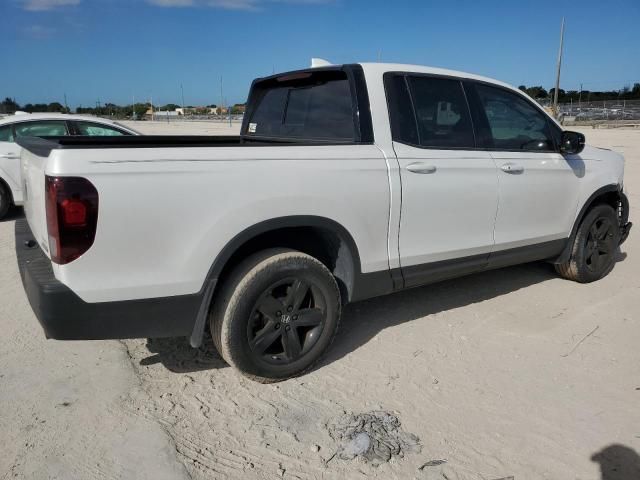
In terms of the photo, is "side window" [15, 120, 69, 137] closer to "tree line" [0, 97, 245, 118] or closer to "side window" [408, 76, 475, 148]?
"side window" [408, 76, 475, 148]

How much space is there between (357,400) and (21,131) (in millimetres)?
7018

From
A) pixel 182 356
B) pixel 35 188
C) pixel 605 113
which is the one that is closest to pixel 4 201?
pixel 182 356

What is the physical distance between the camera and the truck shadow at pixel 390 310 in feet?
11.7

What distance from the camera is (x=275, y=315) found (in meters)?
3.10

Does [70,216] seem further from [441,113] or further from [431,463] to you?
[441,113]

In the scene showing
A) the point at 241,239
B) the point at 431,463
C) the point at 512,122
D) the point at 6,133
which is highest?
the point at 512,122

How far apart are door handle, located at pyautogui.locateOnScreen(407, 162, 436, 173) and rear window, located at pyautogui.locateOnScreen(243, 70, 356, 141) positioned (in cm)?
43

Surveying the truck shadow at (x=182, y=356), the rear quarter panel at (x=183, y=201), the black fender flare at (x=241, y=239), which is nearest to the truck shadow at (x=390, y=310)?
the truck shadow at (x=182, y=356)

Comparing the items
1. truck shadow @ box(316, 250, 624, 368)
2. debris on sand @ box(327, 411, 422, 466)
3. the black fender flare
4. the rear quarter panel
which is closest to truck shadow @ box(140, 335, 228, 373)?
the black fender flare

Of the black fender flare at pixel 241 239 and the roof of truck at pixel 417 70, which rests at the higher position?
the roof of truck at pixel 417 70

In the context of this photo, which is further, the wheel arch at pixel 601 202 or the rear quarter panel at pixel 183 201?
the wheel arch at pixel 601 202

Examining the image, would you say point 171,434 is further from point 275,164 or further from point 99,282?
point 275,164

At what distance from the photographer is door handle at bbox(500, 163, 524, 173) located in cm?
401

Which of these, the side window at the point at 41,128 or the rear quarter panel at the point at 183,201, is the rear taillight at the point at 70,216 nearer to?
the rear quarter panel at the point at 183,201
